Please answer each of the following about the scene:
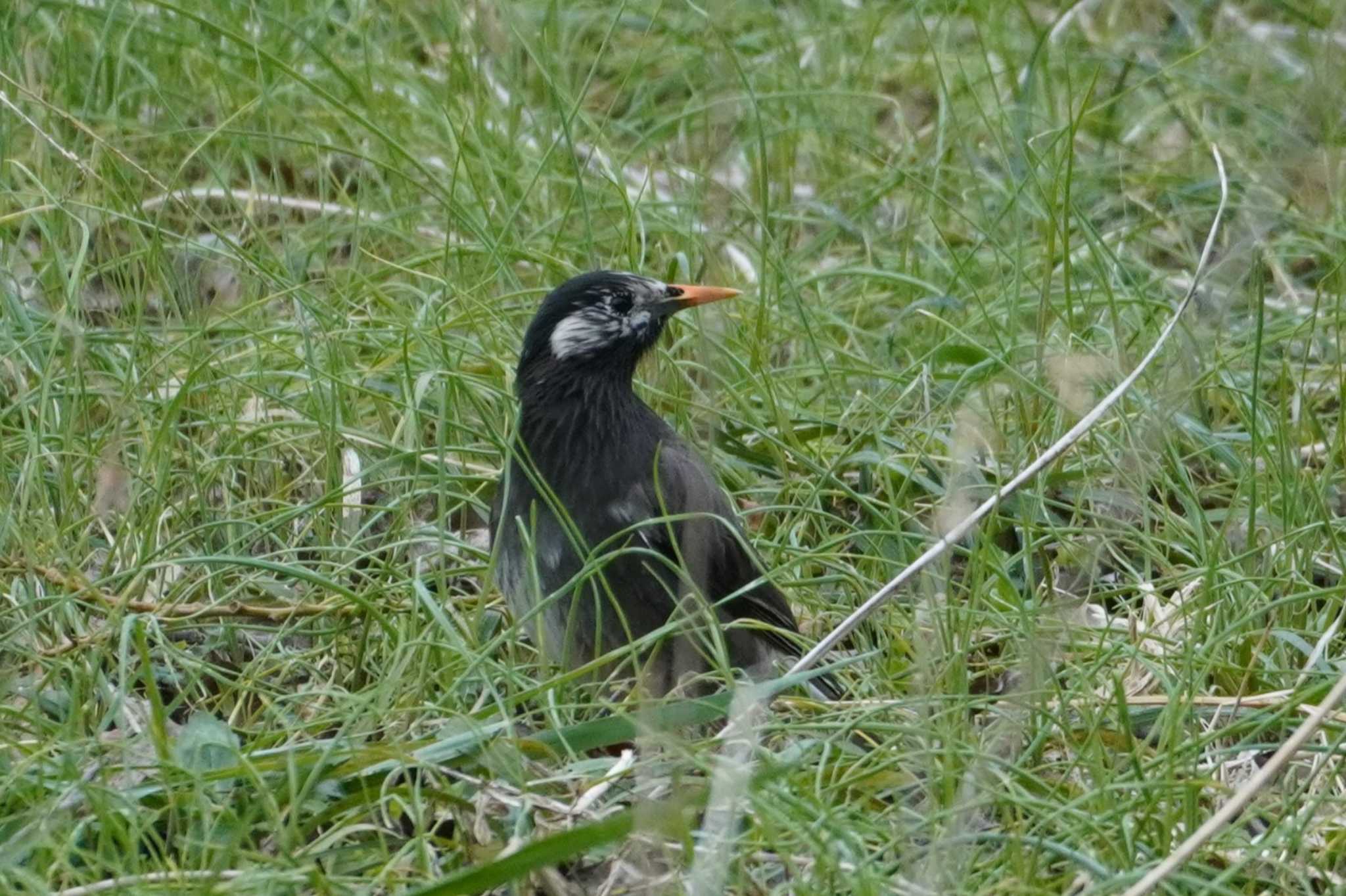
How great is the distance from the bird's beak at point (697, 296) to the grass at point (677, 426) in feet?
0.16

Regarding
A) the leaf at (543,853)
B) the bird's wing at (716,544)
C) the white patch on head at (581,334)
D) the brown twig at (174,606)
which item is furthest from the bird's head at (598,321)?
the leaf at (543,853)

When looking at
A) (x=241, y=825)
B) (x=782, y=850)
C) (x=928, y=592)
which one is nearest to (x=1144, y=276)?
(x=928, y=592)

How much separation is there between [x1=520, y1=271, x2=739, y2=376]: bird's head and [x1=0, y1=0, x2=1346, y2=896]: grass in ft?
0.38

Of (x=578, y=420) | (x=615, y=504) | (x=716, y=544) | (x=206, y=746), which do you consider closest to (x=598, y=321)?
(x=578, y=420)

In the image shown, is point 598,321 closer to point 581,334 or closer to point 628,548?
point 581,334

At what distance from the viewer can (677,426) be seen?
13.9 ft

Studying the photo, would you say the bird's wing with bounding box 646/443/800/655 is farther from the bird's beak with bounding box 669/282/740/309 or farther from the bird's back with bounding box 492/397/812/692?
the bird's beak with bounding box 669/282/740/309

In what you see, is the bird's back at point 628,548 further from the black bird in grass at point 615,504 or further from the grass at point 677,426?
the grass at point 677,426

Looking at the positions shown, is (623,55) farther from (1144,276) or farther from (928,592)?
(928,592)

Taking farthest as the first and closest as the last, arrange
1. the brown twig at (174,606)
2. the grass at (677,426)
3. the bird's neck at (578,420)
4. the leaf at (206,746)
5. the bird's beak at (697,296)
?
the bird's beak at (697,296), the bird's neck at (578,420), the brown twig at (174,606), the leaf at (206,746), the grass at (677,426)

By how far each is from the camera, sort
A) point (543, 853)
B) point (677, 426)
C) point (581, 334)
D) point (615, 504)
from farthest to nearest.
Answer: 1. point (677, 426)
2. point (581, 334)
3. point (615, 504)
4. point (543, 853)

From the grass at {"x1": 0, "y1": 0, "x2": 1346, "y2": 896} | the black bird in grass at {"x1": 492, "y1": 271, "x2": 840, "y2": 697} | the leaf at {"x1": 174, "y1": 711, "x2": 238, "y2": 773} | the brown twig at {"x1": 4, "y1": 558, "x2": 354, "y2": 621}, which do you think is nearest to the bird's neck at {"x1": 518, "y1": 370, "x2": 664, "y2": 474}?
the black bird in grass at {"x1": 492, "y1": 271, "x2": 840, "y2": 697}

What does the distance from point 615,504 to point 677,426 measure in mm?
640

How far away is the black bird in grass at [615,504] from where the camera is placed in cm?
348
